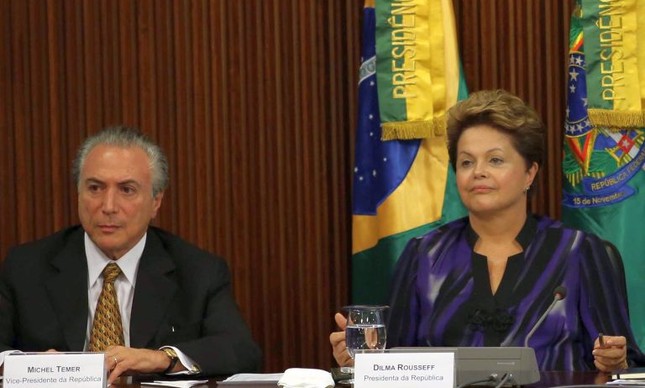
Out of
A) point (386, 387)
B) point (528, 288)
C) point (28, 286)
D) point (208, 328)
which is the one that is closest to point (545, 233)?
point (528, 288)

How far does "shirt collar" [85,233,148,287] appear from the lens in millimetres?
3549

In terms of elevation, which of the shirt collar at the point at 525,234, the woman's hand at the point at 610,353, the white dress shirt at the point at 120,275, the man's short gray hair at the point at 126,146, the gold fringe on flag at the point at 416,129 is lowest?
the woman's hand at the point at 610,353

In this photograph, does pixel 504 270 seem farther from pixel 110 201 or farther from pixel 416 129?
pixel 110 201

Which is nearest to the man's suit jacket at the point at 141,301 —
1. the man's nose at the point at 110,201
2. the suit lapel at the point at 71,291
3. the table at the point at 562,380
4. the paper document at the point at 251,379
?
the suit lapel at the point at 71,291

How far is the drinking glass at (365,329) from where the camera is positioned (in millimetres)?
2646

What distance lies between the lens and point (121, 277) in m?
3.56

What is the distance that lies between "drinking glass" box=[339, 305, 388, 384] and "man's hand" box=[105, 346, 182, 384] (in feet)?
2.07

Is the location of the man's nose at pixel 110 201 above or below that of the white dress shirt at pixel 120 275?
above

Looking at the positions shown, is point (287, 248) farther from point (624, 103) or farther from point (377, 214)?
point (624, 103)

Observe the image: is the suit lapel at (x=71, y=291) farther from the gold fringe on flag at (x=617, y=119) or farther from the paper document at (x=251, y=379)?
the gold fringe on flag at (x=617, y=119)

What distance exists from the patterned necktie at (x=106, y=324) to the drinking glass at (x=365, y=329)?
103 centimetres

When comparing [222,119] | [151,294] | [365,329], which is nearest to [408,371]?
[365,329]

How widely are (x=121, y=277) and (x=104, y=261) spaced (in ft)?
0.24

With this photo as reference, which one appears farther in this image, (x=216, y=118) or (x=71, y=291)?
(x=216, y=118)
